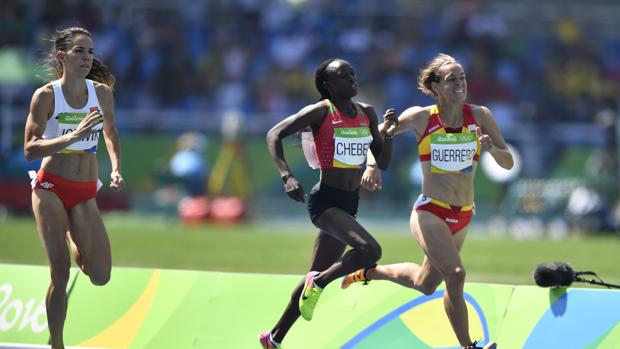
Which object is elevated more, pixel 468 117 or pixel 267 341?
pixel 468 117

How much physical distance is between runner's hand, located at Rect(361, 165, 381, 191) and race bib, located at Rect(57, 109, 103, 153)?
2.04 m

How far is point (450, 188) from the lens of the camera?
8.48 metres

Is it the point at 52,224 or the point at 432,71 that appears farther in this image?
the point at 432,71

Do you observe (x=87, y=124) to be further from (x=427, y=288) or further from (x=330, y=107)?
(x=427, y=288)

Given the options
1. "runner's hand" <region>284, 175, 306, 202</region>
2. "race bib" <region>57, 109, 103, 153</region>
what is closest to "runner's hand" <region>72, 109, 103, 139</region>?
"race bib" <region>57, 109, 103, 153</region>

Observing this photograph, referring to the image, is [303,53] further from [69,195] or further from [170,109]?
[69,195]

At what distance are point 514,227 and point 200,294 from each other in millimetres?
19945

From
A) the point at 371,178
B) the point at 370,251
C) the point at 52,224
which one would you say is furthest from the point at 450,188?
the point at 52,224

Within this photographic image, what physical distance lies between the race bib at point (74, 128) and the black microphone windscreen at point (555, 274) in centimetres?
348

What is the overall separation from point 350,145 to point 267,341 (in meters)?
1.63

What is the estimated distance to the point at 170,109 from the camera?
32.5 m

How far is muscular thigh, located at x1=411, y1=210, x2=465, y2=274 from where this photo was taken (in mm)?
8086

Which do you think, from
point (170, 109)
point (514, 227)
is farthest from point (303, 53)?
point (514, 227)

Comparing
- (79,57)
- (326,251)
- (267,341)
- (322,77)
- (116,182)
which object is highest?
(79,57)
